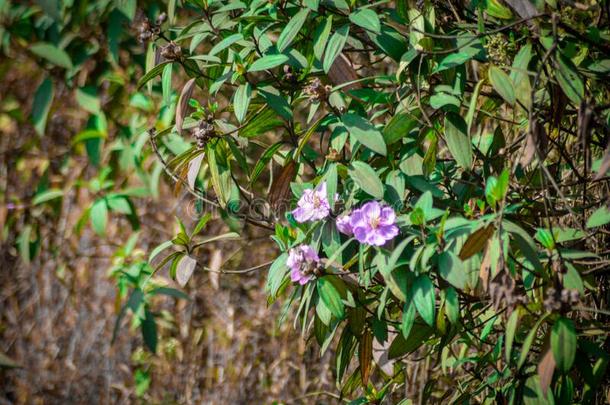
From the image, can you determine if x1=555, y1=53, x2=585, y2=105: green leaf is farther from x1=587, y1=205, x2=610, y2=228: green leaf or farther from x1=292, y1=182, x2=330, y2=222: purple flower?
x1=292, y1=182, x2=330, y2=222: purple flower

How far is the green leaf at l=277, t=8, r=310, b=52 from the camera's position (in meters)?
1.67

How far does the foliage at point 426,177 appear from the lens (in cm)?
148

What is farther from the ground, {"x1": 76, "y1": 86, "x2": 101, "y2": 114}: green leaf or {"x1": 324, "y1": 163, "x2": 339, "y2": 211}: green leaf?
{"x1": 76, "y1": 86, "x2": 101, "y2": 114}: green leaf

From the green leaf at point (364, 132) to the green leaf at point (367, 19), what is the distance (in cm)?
20

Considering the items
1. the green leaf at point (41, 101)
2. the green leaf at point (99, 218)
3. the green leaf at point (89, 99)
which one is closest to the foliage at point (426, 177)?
the green leaf at point (41, 101)

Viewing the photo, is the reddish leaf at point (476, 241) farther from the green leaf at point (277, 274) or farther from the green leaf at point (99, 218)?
the green leaf at point (99, 218)

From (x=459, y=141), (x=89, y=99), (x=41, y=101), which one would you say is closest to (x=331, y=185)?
→ (x=459, y=141)

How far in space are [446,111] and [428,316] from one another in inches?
19.6

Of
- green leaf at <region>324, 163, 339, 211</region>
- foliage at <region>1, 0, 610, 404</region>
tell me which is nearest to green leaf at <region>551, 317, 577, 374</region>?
foliage at <region>1, 0, 610, 404</region>

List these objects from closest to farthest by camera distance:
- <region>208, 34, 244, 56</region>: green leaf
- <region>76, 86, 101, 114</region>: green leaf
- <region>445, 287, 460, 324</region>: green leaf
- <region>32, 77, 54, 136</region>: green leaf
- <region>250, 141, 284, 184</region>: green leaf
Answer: <region>445, 287, 460, 324</region>: green leaf < <region>208, 34, 244, 56</region>: green leaf < <region>250, 141, 284, 184</region>: green leaf < <region>32, 77, 54, 136</region>: green leaf < <region>76, 86, 101, 114</region>: green leaf

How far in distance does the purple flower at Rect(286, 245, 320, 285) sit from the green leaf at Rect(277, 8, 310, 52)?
47 centimetres

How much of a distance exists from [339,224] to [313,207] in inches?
2.8

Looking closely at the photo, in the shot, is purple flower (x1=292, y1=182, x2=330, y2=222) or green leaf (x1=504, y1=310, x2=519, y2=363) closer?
green leaf (x1=504, y1=310, x2=519, y2=363)

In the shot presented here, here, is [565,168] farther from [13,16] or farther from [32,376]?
[32,376]
